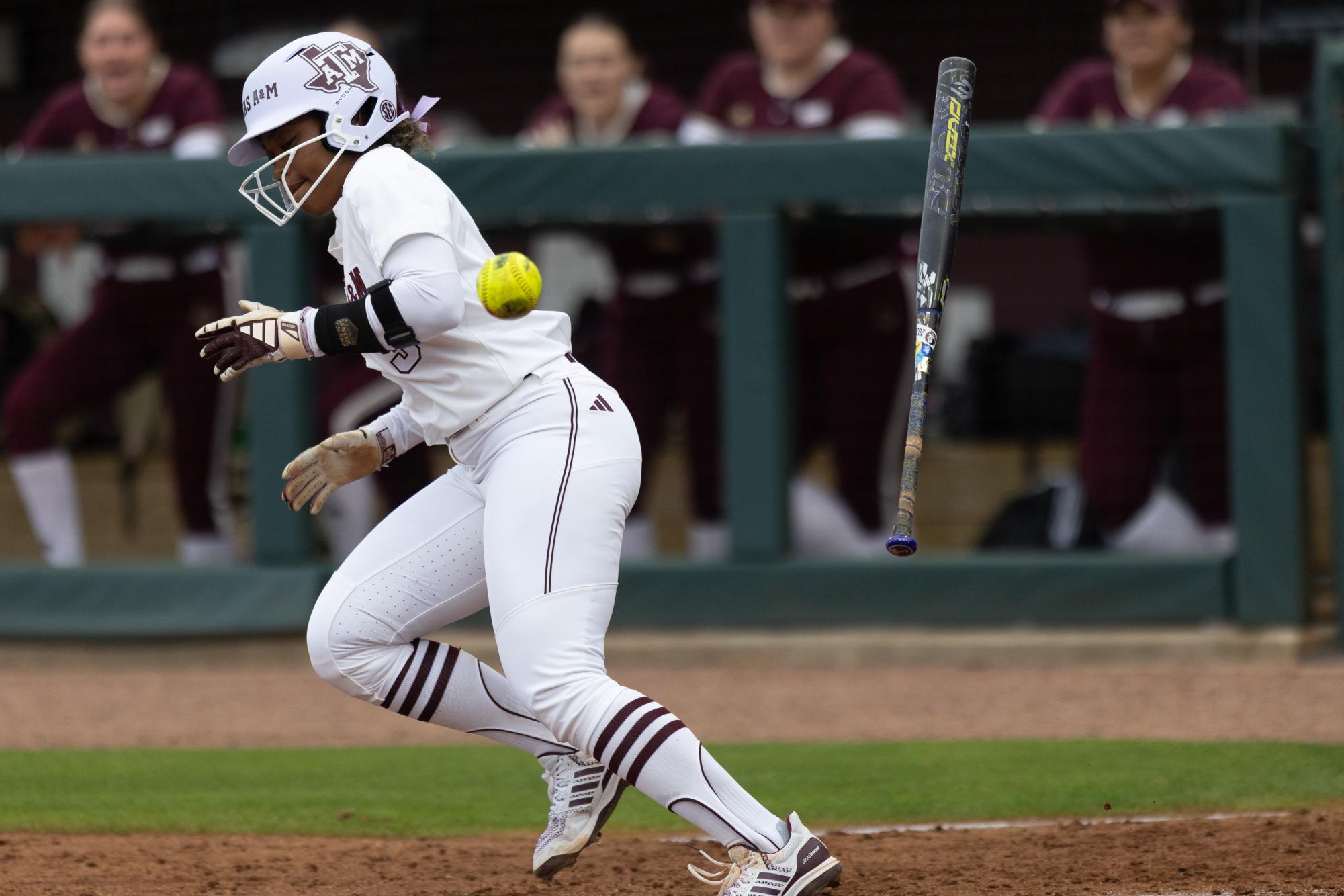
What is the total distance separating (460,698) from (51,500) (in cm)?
414

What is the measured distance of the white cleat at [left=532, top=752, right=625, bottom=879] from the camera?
147 inches

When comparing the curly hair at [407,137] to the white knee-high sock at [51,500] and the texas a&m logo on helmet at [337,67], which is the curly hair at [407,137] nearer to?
the texas a&m logo on helmet at [337,67]

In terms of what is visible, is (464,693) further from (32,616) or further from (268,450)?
(32,616)

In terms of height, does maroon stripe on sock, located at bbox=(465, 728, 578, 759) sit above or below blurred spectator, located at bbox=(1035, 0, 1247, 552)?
below

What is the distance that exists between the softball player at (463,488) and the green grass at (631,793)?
88 cm

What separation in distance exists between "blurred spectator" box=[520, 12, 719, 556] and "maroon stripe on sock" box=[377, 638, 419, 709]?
334cm

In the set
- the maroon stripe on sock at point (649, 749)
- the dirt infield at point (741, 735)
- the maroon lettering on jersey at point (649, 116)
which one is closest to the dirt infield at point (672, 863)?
the dirt infield at point (741, 735)

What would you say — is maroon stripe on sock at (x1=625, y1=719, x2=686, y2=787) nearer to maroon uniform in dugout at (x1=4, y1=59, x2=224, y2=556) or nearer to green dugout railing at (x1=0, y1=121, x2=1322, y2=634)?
green dugout railing at (x1=0, y1=121, x2=1322, y2=634)

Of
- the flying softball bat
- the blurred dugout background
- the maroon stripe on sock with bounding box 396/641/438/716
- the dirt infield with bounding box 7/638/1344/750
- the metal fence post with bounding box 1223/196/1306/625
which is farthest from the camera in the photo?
the blurred dugout background

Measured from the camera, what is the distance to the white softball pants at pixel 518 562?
339cm

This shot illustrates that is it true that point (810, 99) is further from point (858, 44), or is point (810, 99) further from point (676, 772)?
point (858, 44)

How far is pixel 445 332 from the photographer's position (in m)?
3.49

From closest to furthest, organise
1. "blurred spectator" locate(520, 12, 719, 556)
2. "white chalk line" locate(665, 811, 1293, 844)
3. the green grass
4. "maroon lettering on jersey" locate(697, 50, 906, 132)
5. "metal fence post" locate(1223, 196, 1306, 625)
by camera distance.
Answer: "white chalk line" locate(665, 811, 1293, 844) < the green grass < "metal fence post" locate(1223, 196, 1306, 625) < "maroon lettering on jersey" locate(697, 50, 906, 132) < "blurred spectator" locate(520, 12, 719, 556)

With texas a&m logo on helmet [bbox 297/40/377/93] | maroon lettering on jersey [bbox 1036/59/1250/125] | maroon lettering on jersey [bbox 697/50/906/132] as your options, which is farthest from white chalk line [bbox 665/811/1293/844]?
maroon lettering on jersey [bbox 697/50/906/132]
